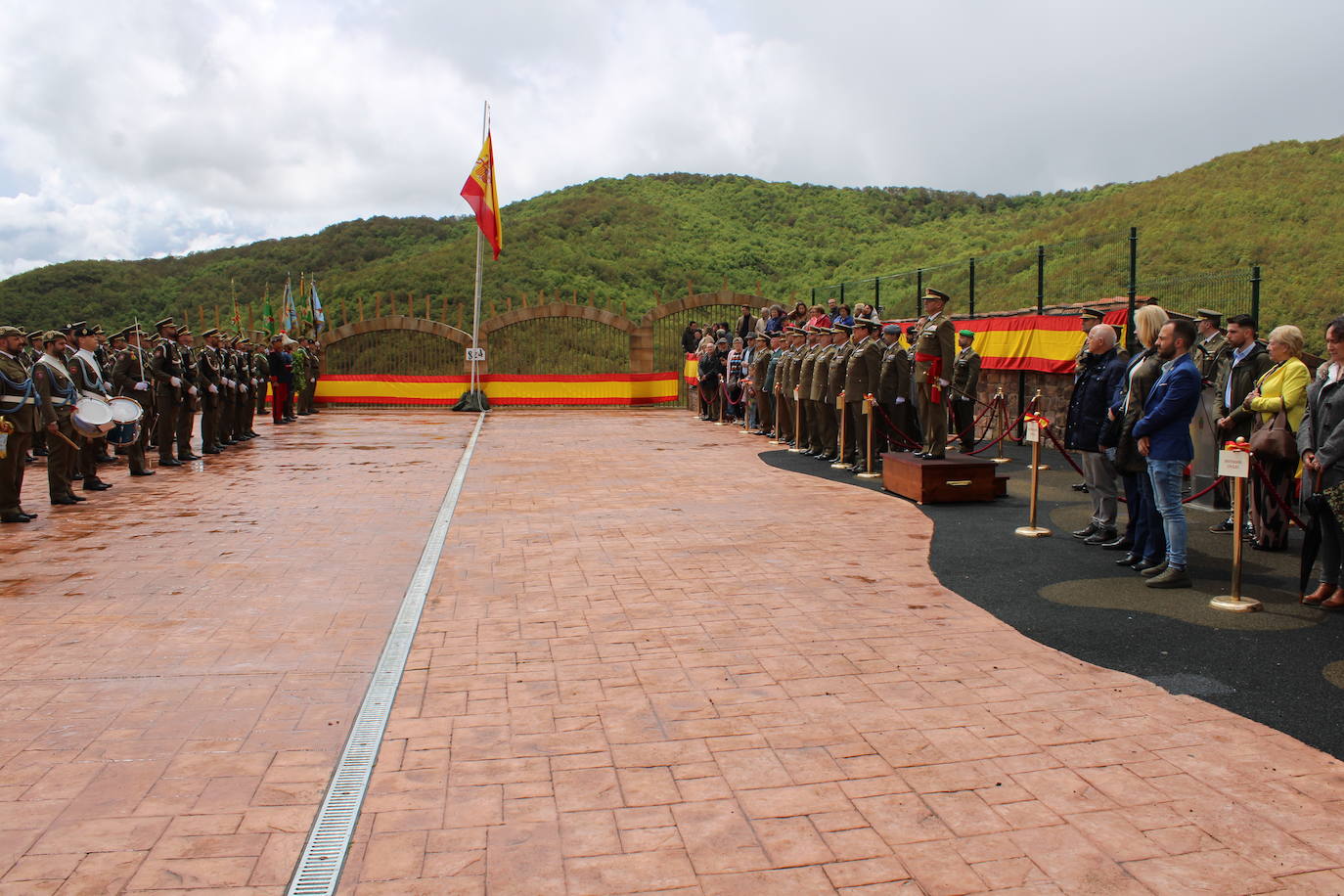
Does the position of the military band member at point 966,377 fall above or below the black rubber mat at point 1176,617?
above

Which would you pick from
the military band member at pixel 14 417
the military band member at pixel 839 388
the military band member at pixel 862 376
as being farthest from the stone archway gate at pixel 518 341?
the military band member at pixel 14 417

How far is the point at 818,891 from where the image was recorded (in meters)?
3.17

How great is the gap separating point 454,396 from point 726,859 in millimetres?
27043

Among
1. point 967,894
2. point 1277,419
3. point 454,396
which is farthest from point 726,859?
point 454,396

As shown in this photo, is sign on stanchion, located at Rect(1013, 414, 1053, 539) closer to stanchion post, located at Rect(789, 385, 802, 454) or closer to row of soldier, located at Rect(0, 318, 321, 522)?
stanchion post, located at Rect(789, 385, 802, 454)

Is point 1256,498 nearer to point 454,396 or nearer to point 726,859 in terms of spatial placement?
point 726,859

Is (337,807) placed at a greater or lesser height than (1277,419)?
lesser

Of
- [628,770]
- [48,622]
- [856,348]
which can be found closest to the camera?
[628,770]

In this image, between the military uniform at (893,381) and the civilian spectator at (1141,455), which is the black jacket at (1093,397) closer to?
the civilian spectator at (1141,455)

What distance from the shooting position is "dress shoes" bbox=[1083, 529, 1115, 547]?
8.40 metres

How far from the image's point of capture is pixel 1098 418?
8.40 meters

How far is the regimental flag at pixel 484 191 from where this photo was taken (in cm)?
2536

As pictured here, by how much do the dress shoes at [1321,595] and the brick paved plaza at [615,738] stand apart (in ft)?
6.70

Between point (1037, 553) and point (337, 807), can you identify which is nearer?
point (337, 807)
